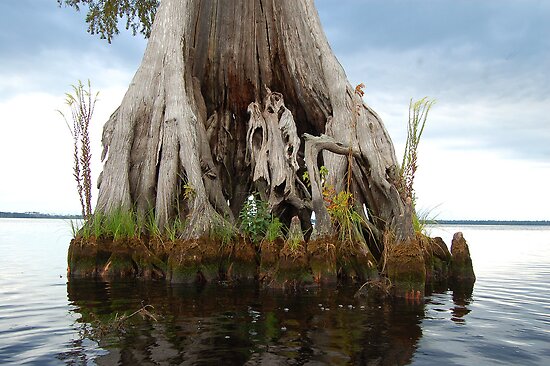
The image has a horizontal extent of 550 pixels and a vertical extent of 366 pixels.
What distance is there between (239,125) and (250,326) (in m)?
7.33

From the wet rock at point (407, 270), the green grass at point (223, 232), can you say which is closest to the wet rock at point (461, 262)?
the wet rock at point (407, 270)

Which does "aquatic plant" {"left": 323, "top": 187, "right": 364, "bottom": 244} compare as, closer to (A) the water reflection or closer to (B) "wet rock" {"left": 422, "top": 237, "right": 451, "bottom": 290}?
(A) the water reflection

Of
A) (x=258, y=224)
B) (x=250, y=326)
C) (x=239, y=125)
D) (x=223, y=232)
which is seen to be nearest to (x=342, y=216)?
(x=258, y=224)

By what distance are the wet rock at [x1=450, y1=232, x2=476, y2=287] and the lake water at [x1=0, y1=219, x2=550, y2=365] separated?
105 centimetres

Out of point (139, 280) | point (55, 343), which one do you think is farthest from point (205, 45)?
point (55, 343)

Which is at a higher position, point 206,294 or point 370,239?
point 370,239

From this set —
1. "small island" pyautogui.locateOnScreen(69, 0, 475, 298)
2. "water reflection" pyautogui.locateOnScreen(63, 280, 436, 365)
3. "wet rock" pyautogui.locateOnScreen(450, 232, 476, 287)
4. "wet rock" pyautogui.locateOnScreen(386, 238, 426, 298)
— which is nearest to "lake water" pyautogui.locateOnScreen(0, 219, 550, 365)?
"water reflection" pyautogui.locateOnScreen(63, 280, 436, 365)

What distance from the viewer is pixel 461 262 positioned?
29.4 feet

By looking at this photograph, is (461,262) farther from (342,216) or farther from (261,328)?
(261,328)

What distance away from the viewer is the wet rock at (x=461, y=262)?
8.93 m

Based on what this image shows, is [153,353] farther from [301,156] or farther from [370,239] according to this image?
[301,156]

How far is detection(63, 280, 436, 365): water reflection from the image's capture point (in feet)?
13.0

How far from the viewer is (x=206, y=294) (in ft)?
22.6

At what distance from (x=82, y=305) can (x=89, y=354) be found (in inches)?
94.4
